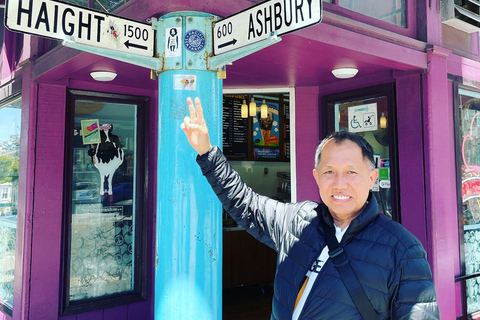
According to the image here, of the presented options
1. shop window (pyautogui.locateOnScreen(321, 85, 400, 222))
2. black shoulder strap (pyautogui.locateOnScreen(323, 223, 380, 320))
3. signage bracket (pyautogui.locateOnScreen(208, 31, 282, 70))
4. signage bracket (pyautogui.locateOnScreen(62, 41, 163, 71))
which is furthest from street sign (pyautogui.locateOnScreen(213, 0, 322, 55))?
shop window (pyautogui.locateOnScreen(321, 85, 400, 222))

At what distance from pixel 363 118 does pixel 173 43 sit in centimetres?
259

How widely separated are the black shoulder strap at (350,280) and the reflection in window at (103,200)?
11.9 ft

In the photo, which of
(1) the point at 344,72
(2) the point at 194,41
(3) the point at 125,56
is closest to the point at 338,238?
(2) the point at 194,41

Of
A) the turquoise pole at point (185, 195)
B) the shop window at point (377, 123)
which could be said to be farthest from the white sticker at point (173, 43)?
the shop window at point (377, 123)

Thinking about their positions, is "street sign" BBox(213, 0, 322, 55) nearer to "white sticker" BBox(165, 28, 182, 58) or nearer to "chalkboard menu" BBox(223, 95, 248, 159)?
"white sticker" BBox(165, 28, 182, 58)

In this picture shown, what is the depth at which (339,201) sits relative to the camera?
186 cm

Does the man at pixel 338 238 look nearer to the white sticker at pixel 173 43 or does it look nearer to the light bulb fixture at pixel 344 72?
the white sticker at pixel 173 43

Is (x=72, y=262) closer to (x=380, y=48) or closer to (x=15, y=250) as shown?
(x=15, y=250)

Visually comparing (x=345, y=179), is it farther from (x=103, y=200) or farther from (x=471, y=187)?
(x=471, y=187)

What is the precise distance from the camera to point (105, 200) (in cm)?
489

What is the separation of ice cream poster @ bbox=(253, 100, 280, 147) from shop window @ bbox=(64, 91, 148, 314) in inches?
119

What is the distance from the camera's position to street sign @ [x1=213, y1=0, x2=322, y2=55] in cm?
230

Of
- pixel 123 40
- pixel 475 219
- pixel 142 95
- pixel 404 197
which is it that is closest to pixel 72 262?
pixel 142 95

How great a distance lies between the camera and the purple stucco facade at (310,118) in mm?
3996
